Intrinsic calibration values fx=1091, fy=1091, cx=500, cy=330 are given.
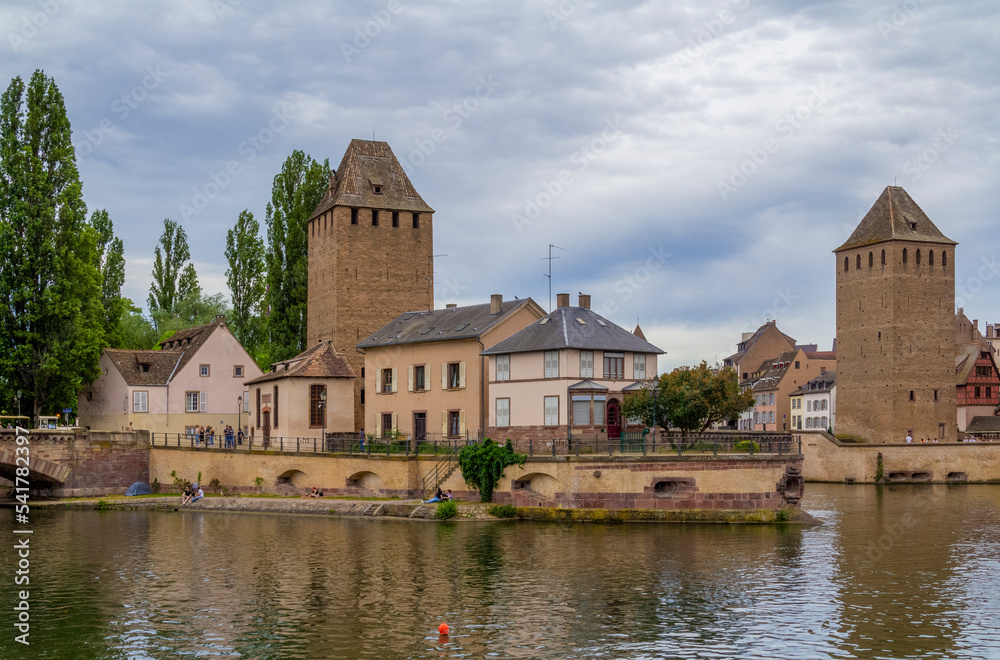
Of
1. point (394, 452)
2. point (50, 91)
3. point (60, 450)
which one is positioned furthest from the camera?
point (50, 91)

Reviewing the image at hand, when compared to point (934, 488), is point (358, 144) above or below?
above

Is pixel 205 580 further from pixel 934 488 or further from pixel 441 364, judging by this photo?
pixel 934 488

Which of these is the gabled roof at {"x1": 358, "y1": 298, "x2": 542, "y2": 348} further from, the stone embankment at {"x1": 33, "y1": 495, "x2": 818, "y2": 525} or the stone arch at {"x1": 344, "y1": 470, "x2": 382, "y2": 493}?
the stone embankment at {"x1": 33, "y1": 495, "x2": 818, "y2": 525}

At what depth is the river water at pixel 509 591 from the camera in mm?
21109

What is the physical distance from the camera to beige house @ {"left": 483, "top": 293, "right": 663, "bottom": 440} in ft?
157

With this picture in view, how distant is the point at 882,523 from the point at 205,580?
26430 mm

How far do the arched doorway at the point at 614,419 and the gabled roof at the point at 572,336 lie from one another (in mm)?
2498

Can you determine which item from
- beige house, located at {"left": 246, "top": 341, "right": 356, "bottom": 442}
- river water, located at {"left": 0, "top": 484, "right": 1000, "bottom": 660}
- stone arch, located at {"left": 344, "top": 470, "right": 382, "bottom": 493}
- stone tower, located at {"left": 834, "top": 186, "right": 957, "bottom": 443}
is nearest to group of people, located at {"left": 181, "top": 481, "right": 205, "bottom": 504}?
beige house, located at {"left": 246, "top": 341, "right": 356, "bottom": 442}

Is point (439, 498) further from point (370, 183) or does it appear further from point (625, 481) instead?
point (370, 183)

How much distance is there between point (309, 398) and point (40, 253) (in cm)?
1557

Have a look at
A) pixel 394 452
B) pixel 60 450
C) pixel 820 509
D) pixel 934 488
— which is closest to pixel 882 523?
pixel 820 509

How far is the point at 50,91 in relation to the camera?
5666cm

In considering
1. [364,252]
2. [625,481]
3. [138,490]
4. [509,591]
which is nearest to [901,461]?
[364,252]

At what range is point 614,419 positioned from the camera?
48500 millimetres
